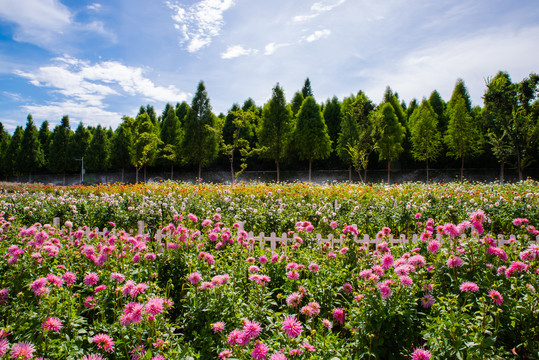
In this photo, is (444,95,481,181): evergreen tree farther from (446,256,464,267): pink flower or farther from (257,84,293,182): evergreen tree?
(446,256,464,267): pink flower

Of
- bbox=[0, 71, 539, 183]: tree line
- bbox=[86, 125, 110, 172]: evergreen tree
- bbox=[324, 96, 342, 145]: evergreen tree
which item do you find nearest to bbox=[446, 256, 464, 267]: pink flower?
bbox=[0, 71, 539, 183]: tree line

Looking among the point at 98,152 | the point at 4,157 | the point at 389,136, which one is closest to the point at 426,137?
the point at 389,136

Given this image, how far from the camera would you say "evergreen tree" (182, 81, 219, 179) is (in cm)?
2522

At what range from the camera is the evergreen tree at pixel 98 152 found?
33094 mm

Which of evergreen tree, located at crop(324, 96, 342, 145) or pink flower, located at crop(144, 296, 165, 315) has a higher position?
evergreen tree, located at crop(324, 96, 342, 145)

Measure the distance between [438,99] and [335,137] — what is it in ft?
34.0

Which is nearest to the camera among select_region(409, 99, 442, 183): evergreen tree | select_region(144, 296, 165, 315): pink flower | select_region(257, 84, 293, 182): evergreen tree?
select_region(144, 296, 165, 315): pink flower

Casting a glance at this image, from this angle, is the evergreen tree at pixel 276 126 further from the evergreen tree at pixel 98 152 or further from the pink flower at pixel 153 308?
the pink flower at pixel 153 308

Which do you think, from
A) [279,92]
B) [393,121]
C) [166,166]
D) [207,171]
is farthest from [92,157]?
[393,121]

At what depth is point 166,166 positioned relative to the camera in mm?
32281

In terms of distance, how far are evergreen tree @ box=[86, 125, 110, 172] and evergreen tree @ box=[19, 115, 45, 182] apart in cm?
805

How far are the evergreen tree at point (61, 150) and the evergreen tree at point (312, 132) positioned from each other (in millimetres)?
→ 26964

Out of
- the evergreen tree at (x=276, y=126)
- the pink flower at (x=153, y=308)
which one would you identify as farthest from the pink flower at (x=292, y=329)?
the evergreen tree at (x=276, y=126)

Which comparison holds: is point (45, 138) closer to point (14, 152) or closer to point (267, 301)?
point (14, 152)
